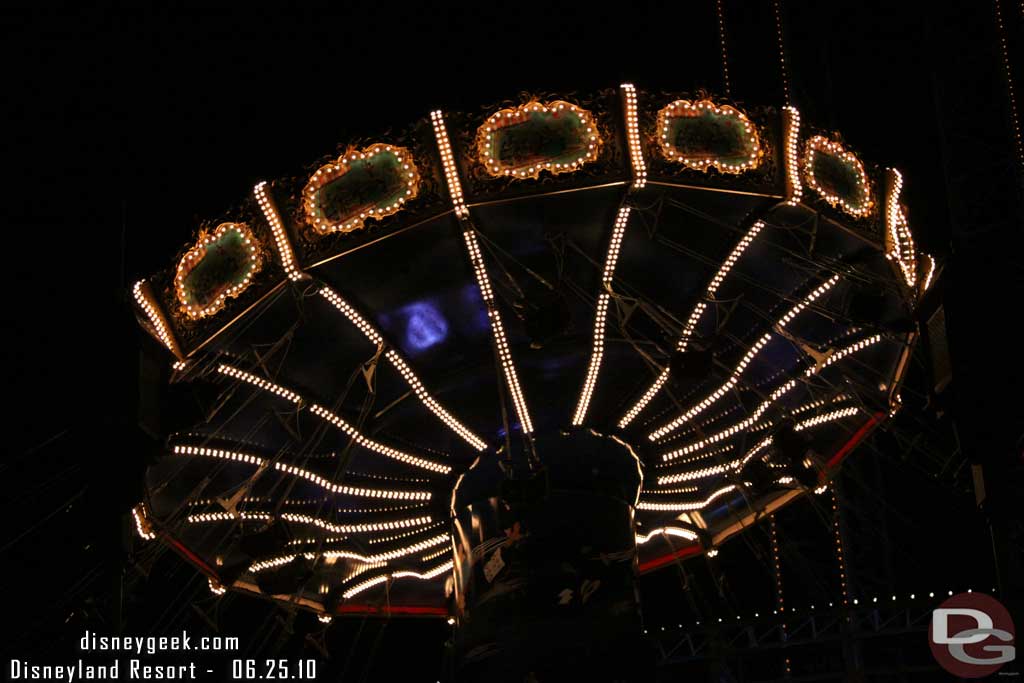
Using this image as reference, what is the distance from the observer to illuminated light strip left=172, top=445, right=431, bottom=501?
1351cm

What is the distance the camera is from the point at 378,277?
40.9 feet

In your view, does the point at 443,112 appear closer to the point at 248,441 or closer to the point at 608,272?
the point at 608,272

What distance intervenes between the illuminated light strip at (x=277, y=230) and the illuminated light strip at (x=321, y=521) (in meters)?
3.93

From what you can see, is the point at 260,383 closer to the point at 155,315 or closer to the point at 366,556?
the point at 155,315

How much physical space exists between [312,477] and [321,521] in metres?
1.04

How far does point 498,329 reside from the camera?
42.5ft

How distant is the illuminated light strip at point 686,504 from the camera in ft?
51.1

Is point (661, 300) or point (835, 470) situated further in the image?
point (835, 470)

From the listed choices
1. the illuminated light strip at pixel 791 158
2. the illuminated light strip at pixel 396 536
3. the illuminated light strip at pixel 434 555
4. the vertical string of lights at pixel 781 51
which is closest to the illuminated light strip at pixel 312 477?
the illuminated light strip at pixel 396 536

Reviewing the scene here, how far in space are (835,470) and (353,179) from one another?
7830mm

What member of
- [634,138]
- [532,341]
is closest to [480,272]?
[532,341]

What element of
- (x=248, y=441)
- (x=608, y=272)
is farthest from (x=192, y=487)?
(x=608, y=272)

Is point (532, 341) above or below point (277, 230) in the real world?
below

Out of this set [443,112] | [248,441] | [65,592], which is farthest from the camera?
[65,592]
